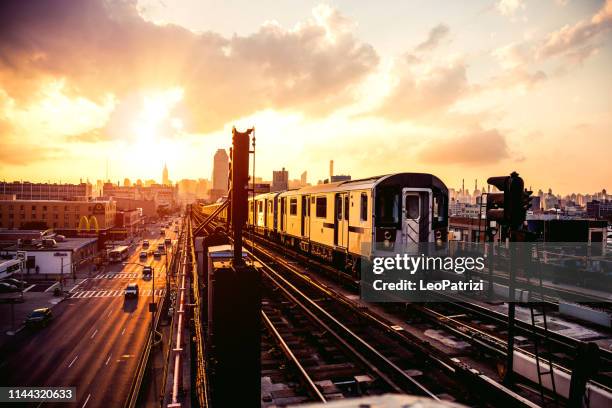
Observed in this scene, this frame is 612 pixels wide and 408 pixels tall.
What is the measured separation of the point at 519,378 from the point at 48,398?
27.2 metres

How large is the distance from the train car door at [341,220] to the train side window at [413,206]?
8.25ft

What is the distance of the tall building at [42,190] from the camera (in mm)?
176375

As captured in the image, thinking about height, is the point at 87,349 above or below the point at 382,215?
below

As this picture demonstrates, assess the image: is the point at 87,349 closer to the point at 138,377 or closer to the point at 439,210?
the point at 138,377

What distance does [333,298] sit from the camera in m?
13.3

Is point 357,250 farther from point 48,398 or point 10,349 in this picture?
point 10,349

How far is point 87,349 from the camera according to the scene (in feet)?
98.7

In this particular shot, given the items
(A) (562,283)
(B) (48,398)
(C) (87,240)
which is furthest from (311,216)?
(C) (87,240)

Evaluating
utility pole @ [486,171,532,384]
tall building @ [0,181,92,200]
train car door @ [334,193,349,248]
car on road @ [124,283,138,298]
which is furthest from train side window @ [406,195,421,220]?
tall building @ [0,181,92,200]

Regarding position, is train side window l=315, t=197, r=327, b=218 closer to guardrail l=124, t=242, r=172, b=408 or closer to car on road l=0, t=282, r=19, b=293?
guardrail l=124, t=242, r=172, b=408

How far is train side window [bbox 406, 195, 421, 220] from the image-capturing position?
544 inches

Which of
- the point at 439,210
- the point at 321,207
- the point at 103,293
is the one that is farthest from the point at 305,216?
the point at 103,293

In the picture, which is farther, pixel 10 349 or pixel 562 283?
pixel 10 349

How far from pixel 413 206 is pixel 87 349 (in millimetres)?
28838
